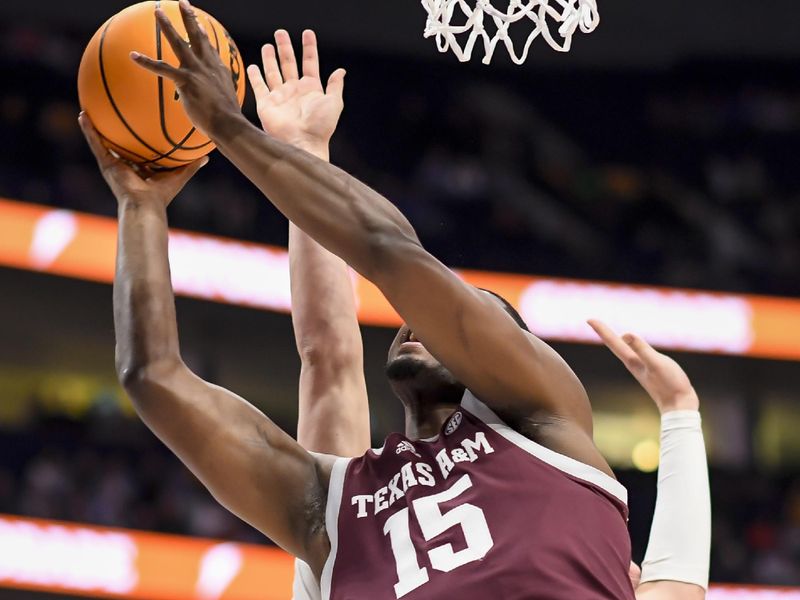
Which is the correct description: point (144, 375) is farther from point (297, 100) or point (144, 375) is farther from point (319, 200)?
point (297, 100)

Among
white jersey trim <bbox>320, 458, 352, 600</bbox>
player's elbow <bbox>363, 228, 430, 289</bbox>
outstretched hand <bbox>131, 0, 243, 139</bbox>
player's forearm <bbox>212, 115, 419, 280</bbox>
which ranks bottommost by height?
white jersey trim <bbox>320, 458, 352, 600</bbox>

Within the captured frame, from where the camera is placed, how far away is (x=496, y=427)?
2.18 m

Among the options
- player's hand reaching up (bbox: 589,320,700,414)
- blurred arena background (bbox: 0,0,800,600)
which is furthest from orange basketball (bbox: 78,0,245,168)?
blurred arena background (bbox: 0,0,800,600)

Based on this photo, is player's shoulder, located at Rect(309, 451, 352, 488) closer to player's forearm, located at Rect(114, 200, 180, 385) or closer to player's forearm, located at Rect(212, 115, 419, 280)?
player's forearm, located at Rect(114, 200, 180, 385)

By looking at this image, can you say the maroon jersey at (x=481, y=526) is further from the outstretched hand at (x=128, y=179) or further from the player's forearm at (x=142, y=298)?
the outstretched hand at (x=128, y=179)

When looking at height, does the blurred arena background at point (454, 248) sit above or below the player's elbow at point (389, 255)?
below

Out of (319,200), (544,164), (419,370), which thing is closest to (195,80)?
(319,200)

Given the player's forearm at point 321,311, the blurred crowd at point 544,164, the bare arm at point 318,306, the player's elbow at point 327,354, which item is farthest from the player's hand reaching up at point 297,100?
the blurred crowd at point 544,164

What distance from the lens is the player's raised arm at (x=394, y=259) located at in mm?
2059

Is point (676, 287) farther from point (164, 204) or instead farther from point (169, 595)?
point (164, 204)

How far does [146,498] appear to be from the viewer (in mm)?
10594

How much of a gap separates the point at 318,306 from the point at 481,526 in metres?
1.12

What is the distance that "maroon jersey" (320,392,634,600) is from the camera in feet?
6.55

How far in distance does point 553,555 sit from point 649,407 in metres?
15.3
